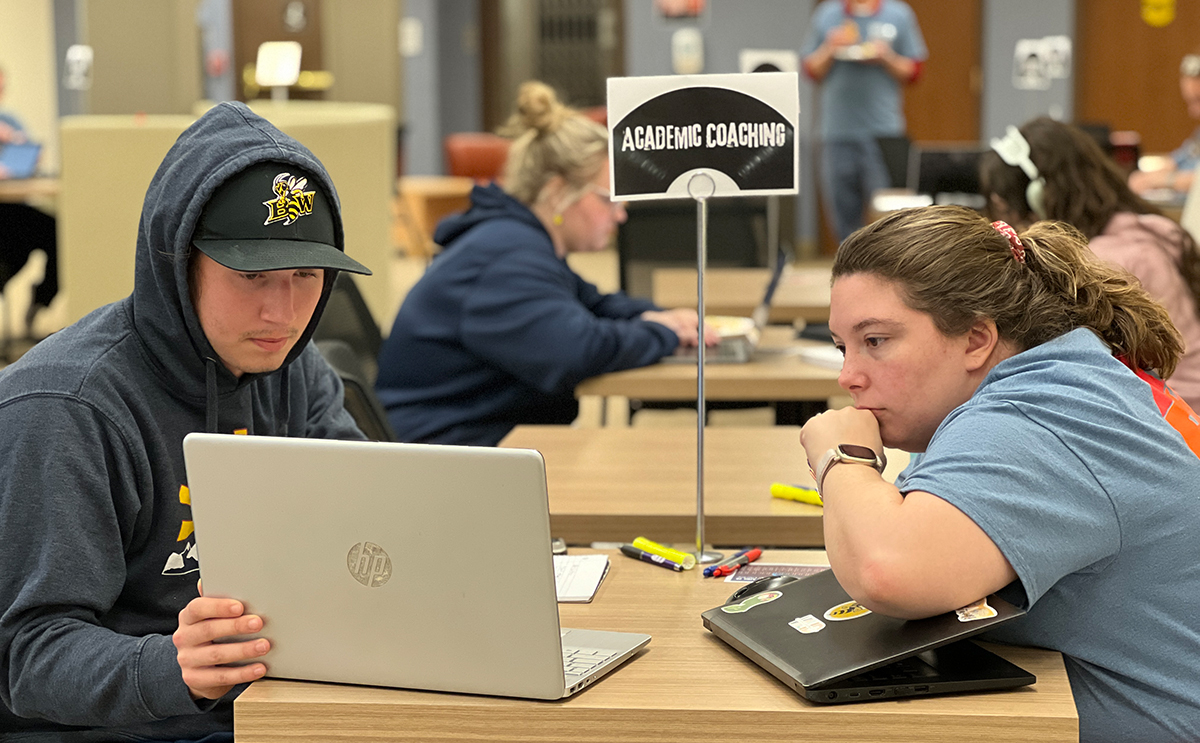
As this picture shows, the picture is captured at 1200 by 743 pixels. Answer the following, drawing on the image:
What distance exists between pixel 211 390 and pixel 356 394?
679 mm

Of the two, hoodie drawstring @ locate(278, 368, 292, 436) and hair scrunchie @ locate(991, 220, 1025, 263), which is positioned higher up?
hair scrunchie @ locate(991, 220, 1025, 263)

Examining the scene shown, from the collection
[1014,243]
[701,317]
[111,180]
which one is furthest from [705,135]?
[111,180]

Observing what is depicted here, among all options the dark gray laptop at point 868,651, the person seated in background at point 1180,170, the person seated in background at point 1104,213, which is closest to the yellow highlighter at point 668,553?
the dark gray laptop at point 868,651

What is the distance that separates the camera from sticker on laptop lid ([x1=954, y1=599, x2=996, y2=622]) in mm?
1114

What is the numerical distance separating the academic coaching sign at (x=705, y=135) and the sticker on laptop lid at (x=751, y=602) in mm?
548

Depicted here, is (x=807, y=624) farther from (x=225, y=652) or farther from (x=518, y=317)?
(x=518, y=317)

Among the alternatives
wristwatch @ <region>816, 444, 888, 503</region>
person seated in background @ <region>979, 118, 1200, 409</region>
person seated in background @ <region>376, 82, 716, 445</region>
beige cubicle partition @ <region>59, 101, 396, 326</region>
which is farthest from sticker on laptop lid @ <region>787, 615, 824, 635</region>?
beige cubicle partition @ <region>59, 101, 396, 326</region>

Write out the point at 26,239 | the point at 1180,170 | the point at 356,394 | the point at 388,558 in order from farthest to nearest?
1. the point at 26,239
2. the point at 1180,170
3. the point at 356,394
4. the point at 388,558

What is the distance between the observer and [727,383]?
8.72 ft

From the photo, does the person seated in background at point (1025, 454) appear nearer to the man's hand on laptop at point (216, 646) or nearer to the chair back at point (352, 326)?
the man's hand on laptop at point (216, 646)

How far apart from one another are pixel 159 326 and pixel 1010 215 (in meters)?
2.05

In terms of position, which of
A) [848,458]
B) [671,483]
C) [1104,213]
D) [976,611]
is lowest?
[671,483]

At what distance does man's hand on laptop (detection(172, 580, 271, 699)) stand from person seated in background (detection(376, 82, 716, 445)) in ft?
5.01

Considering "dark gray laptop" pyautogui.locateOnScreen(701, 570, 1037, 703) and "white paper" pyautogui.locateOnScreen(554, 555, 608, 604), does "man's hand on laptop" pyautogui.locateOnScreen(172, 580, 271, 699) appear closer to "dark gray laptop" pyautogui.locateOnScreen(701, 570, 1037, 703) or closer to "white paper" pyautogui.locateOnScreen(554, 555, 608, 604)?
"white paper" pyautogui.locateOnScreen(554, 555, 608, 604)
